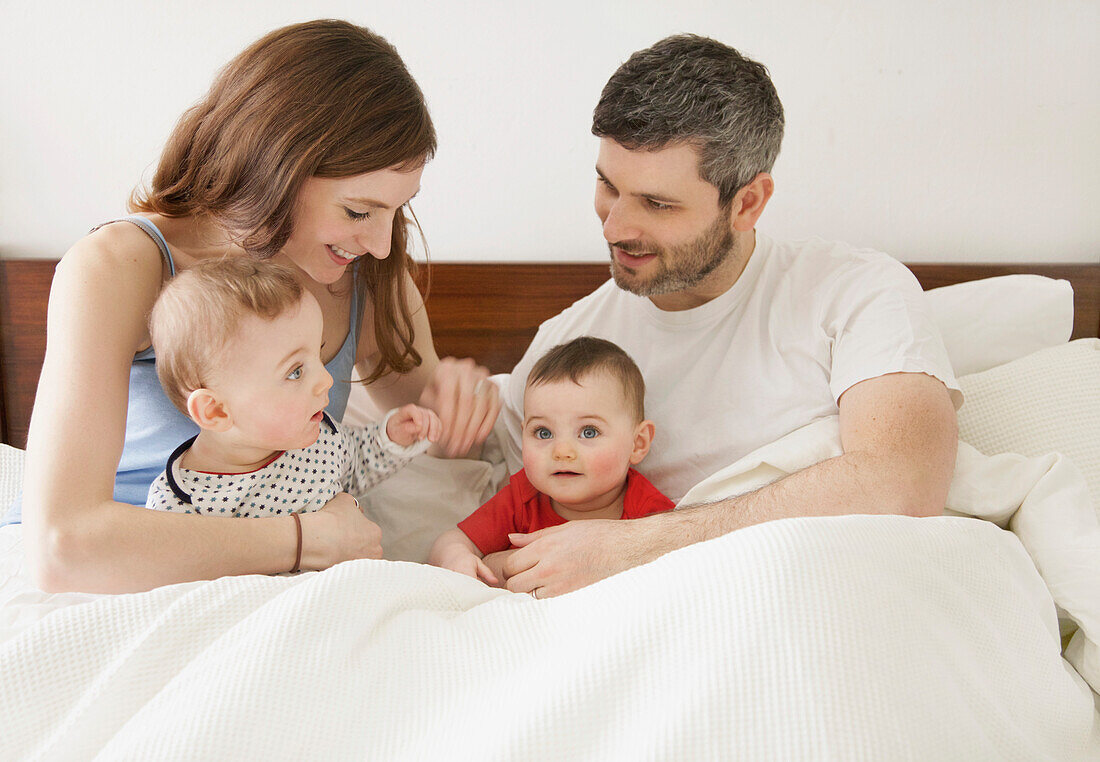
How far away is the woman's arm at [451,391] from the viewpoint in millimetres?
1423

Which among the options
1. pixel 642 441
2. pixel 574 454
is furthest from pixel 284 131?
pixel 642 441

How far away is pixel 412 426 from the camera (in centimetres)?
139

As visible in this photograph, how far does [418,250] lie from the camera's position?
6.44ft

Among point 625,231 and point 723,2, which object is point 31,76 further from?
point 723,2

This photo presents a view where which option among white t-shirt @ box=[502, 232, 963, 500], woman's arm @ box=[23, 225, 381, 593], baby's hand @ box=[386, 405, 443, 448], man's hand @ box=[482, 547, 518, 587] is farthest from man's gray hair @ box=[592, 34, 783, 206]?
woman's arm @ box=[23, 225, 381, 593]

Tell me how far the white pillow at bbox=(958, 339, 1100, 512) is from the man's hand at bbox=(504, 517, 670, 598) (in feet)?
2.09

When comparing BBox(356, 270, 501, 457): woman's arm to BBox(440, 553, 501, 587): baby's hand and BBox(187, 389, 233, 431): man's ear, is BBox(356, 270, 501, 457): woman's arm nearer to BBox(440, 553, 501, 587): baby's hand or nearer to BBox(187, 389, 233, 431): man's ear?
BBox(440, 553, 501, 587): baby's hand

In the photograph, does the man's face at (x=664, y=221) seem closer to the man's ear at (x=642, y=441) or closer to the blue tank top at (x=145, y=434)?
the man's ear at (x=642, y=441)

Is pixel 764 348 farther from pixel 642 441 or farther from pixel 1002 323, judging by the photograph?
pixel 1002 323

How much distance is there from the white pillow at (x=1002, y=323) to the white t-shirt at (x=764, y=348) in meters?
0.22

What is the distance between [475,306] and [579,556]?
88cm

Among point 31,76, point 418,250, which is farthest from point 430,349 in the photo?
point 31,76

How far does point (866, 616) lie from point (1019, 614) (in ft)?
0.91

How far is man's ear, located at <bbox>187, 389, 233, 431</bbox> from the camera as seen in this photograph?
109 cm
